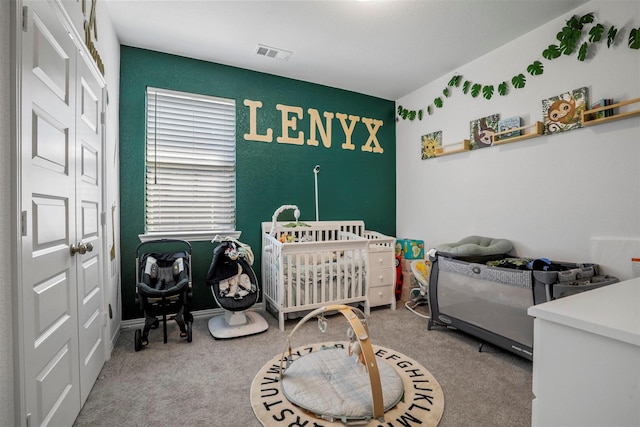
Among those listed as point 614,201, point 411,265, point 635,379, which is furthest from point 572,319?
point 411,265

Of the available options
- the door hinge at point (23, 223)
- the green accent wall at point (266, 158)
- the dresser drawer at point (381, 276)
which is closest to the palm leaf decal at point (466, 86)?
the green accent wall at point (266, 158)

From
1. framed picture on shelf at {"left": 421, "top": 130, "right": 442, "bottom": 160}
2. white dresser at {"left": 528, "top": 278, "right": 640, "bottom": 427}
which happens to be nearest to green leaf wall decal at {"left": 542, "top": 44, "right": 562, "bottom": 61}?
framed picture on shelf at {"left": 421, "top": 130, "right": 442, "bottom": 160}

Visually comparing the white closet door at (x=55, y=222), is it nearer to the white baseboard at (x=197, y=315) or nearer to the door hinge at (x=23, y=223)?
the door hinge at (x=23, y=223)

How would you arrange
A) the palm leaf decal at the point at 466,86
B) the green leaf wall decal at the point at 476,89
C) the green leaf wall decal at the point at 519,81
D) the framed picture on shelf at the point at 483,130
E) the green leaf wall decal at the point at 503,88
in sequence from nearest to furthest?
1. the green leaf wall decal at the point at 519,81
2. the green leaf wall decal at the point at 503,88
3. the framed picture on shelf at the point at 483,130
4. the green leaf wall decal at the point at 476,89
5. the palm leaf decal at the point at 466,86

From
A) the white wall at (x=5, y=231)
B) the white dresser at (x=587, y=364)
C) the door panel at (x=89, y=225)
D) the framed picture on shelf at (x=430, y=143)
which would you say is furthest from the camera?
→ the framed picture on shelf at (x=430, y=143)

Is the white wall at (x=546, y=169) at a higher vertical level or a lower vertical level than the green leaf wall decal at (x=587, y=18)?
lower

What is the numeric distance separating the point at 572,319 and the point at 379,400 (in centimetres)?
110

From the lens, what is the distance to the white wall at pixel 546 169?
1995mm

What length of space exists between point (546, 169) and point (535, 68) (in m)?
0.81

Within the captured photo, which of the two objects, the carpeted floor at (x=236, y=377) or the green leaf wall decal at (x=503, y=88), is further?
the green leaf wall decal at (x=503, y=88)

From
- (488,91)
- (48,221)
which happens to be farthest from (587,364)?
(488,91)

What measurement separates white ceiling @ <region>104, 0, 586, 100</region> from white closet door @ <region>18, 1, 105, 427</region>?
98cm

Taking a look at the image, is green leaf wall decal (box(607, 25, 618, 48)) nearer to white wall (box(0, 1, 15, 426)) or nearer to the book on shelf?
the book on shelf

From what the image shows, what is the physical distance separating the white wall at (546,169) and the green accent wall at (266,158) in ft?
2.07
